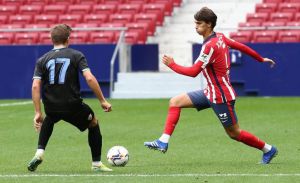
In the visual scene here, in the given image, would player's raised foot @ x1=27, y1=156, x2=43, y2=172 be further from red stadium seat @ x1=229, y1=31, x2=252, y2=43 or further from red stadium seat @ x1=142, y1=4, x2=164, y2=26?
red stadium seat @ x1=142, y1=4, x2=164, y2=26

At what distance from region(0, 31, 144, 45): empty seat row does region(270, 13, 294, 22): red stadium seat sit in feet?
12.3

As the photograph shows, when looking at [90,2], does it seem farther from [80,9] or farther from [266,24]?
[266,24]

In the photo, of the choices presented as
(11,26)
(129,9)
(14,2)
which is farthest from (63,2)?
(129,9)

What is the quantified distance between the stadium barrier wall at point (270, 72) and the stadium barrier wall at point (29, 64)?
2902mm

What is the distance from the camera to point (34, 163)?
34.0 ft

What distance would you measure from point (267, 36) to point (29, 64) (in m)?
6.33

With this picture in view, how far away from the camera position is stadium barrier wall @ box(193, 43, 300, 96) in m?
24.5

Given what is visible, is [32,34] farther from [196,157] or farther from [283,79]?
[196,157]

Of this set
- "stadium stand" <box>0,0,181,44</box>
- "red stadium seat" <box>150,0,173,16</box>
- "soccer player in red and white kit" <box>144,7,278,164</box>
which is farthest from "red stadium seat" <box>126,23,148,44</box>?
"soccer player in red and white kit" <box>144,7,278,164</box>

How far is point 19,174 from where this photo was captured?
33.9 feet

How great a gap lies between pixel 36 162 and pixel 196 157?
2.55m

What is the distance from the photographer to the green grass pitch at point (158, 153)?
10078 mm

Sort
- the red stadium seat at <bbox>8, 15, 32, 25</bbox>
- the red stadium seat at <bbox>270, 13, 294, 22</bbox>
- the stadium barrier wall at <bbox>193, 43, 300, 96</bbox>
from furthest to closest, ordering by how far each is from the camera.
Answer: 1. the red stadium seat at <bbox>8, 15, 32, 25</bbox>
2. the red stadium seat at <bbox>270, 13, 294, 22</bbox>
3. the stadium barrier wall at <bbox>193, 43, 300, 96</bbox>

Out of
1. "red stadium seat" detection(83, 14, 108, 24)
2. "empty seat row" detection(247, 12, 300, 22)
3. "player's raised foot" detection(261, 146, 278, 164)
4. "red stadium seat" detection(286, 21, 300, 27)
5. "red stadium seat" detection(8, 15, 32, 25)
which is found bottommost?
"red stadium seat" detection(8, 15, 32, 25)
